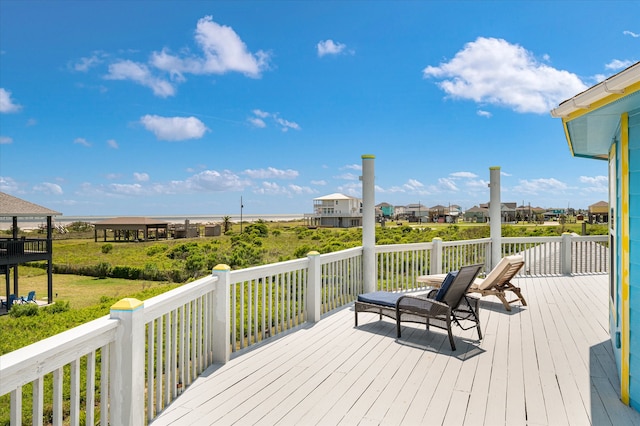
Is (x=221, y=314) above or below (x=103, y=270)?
Result: above

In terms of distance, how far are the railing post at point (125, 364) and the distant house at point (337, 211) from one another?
180 feet

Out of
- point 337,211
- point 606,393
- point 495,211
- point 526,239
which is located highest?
point 337,211

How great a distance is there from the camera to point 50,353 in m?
1.69

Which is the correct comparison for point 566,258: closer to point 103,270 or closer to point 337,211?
point 103,270

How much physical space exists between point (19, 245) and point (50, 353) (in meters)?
18.6

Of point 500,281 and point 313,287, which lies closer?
point 313,287

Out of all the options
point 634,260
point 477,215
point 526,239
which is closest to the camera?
point 634,260

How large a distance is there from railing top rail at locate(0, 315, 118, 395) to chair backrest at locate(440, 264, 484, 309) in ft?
11.2

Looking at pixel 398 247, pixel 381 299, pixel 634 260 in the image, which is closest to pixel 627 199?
pixel 634 260

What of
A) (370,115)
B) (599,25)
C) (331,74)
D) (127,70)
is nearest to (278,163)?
(127,70)

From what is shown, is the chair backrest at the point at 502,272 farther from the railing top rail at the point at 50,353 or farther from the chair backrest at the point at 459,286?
the railing top rail at the point at 50,353

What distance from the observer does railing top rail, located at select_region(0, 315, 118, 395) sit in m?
1.48

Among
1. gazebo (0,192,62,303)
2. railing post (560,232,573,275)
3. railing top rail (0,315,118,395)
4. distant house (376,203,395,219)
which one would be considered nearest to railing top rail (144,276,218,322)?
railing top rail (0,315,118,395)

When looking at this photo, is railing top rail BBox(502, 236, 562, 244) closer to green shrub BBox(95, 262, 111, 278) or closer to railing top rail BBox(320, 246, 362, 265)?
railing top rail BBox(320, 246, 362, 265)
